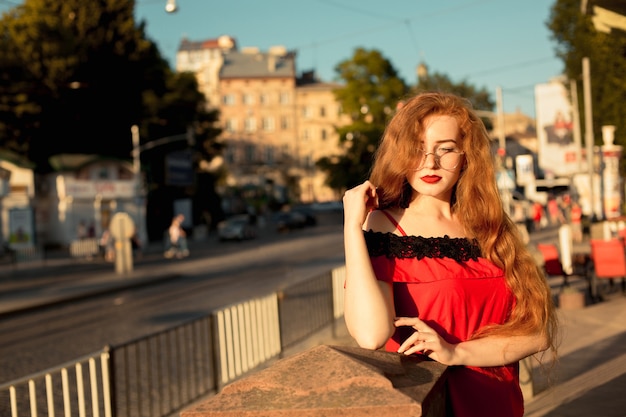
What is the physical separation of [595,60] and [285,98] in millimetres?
76542

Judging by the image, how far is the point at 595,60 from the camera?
38.8m

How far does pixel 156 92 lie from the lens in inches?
2149

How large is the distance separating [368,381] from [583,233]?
2859 centimetres

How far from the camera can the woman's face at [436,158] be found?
259 centimetres

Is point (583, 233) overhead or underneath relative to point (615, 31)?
underneath

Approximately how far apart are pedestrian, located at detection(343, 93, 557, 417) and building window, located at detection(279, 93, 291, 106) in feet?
364

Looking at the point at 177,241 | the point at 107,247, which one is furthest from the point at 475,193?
the point at 177,241

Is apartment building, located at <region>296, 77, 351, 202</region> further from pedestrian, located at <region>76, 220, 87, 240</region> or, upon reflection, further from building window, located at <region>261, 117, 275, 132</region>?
pedestrian, located at <region>76, 220, 87, 240</region>

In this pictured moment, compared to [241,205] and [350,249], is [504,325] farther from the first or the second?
[241,205]

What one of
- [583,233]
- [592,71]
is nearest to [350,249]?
[583,233]

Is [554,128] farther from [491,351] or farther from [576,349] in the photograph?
[491,351]

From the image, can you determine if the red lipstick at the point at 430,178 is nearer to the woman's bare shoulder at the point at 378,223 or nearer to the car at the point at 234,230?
the woman's bare shoulder at the point at 378,223

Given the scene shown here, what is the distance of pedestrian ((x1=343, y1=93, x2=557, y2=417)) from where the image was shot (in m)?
2.34

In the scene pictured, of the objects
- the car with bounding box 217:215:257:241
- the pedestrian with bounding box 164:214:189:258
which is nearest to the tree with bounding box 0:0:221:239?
the car with bounding box 217:215:257:241
